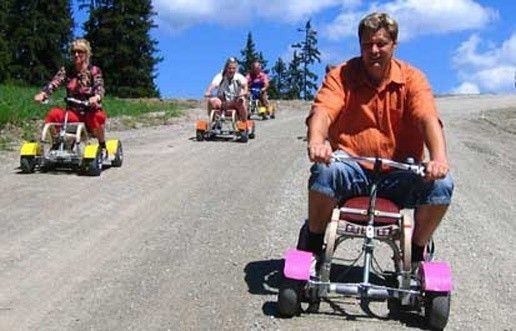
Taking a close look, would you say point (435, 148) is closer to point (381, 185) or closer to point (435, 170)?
point (435, 170)

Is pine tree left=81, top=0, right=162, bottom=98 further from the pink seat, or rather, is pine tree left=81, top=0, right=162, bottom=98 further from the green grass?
the pink seat

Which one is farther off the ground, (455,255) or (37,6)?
(37,6)

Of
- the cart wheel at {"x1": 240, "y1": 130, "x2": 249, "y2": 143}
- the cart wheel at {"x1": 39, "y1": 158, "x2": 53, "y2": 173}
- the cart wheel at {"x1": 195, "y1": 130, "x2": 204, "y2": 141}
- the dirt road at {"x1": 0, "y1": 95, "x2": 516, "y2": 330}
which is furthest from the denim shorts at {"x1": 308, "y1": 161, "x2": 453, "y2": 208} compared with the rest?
the cart wheel at {"x1": 195, "y1": 130, "x2": 204, "y2": 141}

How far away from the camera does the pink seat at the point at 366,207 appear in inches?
244

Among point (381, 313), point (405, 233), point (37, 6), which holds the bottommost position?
point (381, 313)

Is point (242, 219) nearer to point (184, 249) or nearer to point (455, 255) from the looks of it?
point (184, 249)

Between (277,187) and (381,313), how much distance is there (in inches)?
219

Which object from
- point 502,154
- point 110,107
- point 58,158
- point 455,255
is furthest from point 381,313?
point 110,107

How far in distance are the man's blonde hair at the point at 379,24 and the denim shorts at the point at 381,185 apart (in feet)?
3.09

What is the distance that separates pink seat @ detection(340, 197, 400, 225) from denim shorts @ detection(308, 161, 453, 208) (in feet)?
0.25

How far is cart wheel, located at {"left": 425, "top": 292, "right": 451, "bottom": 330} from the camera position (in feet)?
19.6

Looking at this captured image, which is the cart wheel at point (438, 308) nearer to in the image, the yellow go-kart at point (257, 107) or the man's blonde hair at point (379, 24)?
the man's blonde hair at point (379, 24)

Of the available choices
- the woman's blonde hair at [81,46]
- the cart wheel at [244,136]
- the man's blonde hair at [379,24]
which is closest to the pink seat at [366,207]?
the man's blonde hair at [379,24]

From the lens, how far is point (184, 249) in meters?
8.13
